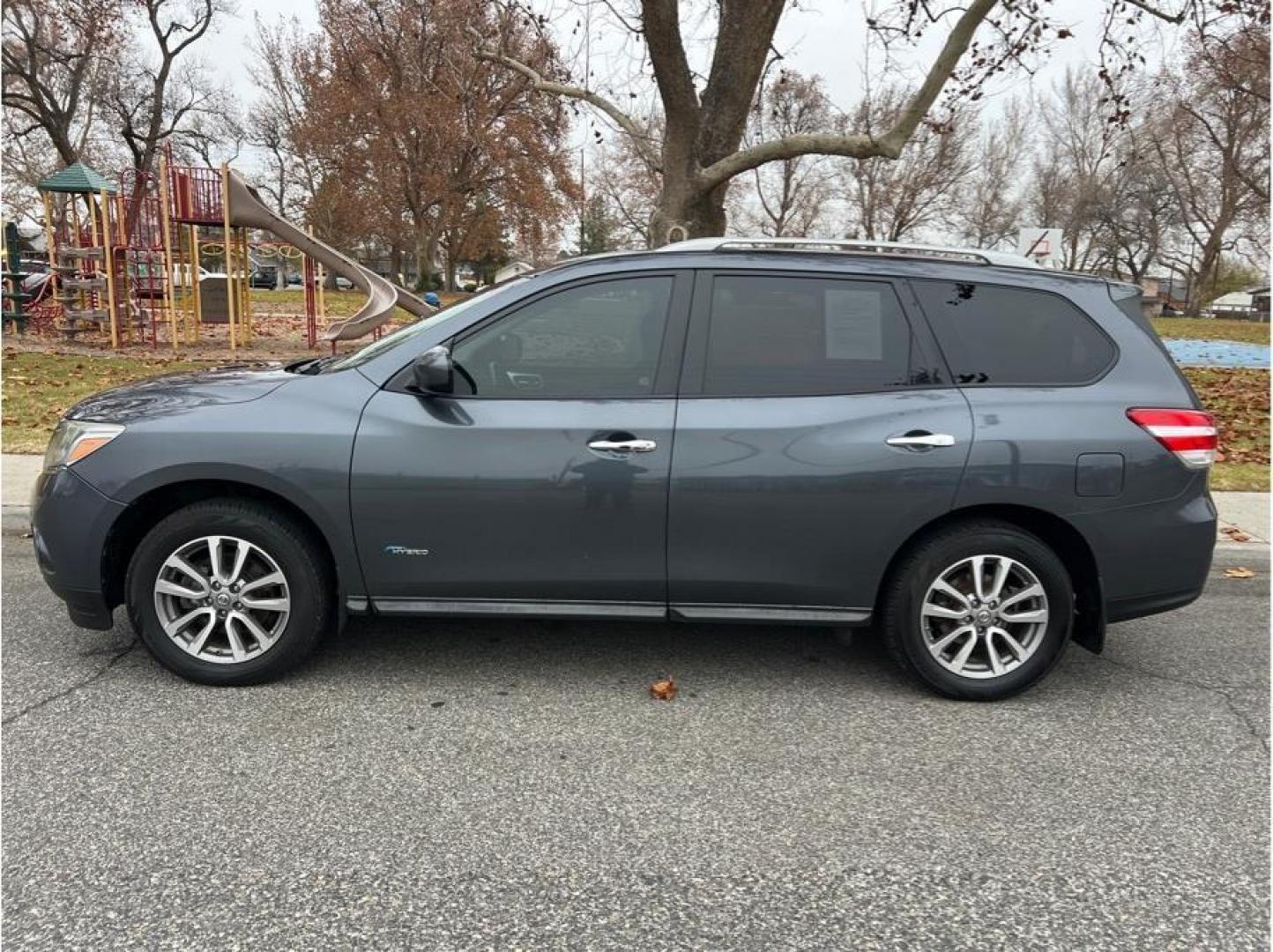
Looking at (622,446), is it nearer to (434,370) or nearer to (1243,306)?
(434,370)

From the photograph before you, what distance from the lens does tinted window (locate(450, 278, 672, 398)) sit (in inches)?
144

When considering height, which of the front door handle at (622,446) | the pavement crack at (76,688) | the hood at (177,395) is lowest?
the pavement crack at (76,688)

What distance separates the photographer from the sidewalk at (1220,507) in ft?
19.7

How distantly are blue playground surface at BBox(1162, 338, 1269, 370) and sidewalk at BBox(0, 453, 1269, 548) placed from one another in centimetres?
1094

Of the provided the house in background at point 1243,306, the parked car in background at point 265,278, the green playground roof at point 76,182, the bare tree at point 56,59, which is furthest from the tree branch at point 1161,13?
the parked car in background at point 265,278

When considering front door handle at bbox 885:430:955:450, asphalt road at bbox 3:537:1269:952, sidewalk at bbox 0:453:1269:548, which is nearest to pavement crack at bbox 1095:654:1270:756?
asphalt road at bbox 3:537:1269:952

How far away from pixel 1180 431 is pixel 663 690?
2319mm

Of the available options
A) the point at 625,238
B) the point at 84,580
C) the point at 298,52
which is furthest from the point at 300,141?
the point at 84,580

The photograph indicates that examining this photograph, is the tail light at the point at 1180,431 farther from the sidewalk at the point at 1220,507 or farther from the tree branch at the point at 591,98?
the tree branch at the point at 591,98

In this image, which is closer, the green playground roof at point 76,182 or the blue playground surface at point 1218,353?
the green playground roof at point 76,182

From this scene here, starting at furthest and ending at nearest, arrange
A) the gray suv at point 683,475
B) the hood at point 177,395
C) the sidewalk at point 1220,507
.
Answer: the sidewalk at point 1220,507 → the hood at point 177,395 → the gray suv at point 683,475

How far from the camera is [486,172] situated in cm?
3753

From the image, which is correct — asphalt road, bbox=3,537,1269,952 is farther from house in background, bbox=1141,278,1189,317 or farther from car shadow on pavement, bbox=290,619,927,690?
house in background, bbox=1141,278,1189,317

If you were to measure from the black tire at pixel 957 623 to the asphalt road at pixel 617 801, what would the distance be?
0.12 metres
